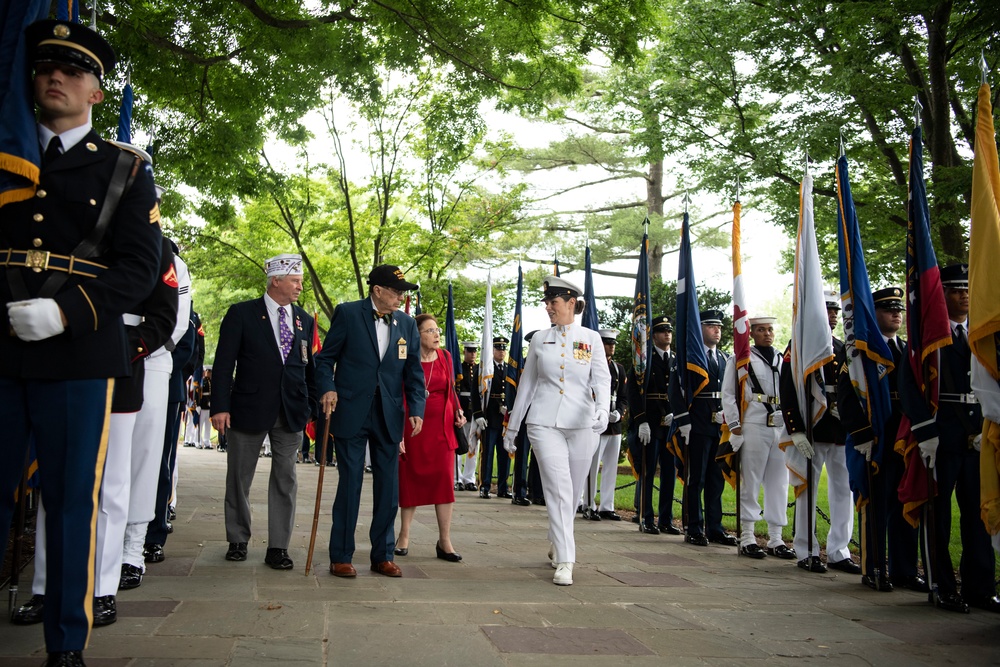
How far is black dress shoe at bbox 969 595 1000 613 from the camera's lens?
614cm

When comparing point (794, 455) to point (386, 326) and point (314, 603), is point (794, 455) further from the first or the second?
point (314, 603)

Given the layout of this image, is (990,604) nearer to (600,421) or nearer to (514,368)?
(600,421)

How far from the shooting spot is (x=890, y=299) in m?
7.46

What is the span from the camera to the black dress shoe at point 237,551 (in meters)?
7.12

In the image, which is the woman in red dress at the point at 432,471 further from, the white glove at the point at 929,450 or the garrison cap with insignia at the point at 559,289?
the white glove at the point at 929,450

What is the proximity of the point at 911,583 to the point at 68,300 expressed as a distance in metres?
6.45

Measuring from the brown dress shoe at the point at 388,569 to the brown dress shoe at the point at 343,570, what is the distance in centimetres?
24

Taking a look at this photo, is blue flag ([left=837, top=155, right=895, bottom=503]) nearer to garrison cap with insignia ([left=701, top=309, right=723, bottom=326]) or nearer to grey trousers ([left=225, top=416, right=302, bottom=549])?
garrison cap with insignia ([left=701, top=309, right=723, bottom=326])

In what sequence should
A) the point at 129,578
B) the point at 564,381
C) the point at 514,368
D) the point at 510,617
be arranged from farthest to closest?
the point at 514,368 → the point at 564,381 → the point at 129,578 → the point at 510,617

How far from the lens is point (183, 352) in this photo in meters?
7.07

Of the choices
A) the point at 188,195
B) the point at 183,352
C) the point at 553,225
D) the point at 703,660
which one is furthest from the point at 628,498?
the point at 553,225

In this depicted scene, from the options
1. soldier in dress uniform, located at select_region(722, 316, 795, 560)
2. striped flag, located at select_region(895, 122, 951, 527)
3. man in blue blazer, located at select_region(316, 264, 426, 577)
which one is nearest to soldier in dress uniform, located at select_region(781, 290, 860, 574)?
soldier in dress uniform, located at select_region(722, 316, 795, 560)

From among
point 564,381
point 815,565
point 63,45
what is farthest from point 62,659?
point 815,565

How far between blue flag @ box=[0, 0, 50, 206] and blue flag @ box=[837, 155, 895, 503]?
233 inches
